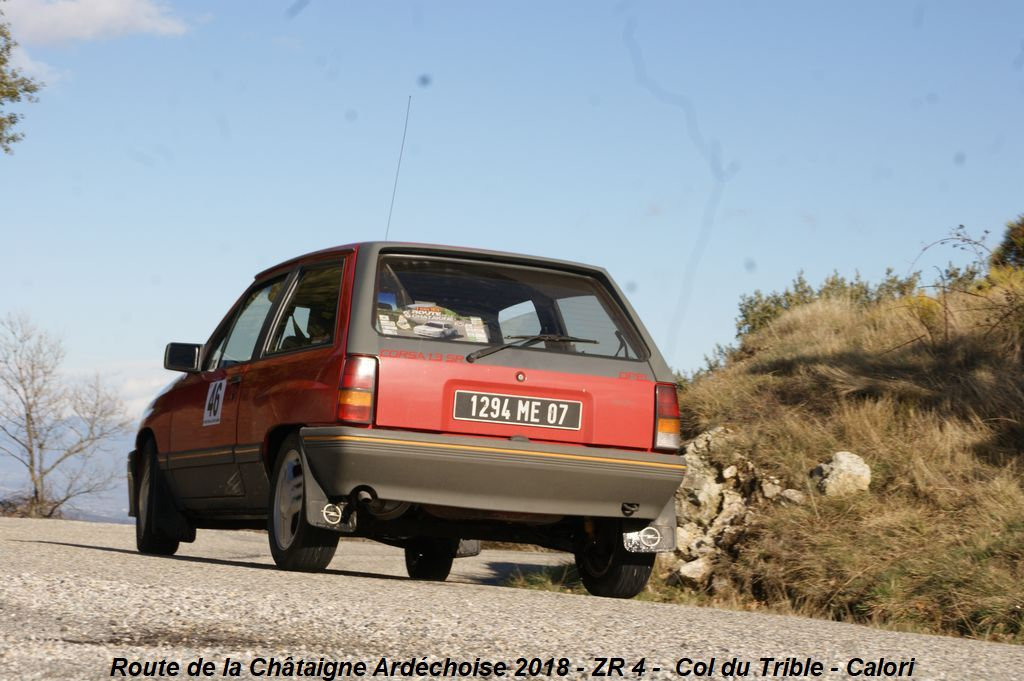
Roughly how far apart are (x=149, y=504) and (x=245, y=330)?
168 centimetres

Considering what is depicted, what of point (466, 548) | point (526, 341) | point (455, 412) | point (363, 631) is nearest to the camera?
point (363, 631)

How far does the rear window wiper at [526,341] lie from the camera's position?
6344 millimetres

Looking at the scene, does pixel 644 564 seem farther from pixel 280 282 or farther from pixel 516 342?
pixel 280 282

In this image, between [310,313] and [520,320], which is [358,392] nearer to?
[310,313]

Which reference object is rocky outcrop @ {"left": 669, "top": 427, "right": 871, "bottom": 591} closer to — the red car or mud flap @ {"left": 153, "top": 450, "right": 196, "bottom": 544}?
the red car

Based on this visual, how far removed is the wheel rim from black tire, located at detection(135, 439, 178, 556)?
6.93 feet

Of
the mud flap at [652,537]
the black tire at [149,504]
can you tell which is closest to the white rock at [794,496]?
the mud flap at [652,537]

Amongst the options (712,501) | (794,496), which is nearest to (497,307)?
(794,496)

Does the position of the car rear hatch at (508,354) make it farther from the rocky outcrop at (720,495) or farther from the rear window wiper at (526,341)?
the rocky outcrop at (720,495)

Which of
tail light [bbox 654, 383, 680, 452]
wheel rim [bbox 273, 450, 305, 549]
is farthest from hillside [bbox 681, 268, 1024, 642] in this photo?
wheel rim [bbox 273, 450, 305, 549]

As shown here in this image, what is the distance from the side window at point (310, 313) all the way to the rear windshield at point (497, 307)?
13.0 inches

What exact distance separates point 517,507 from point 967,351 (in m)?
8.74

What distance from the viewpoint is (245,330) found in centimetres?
794

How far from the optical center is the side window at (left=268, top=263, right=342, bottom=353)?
6.71m
